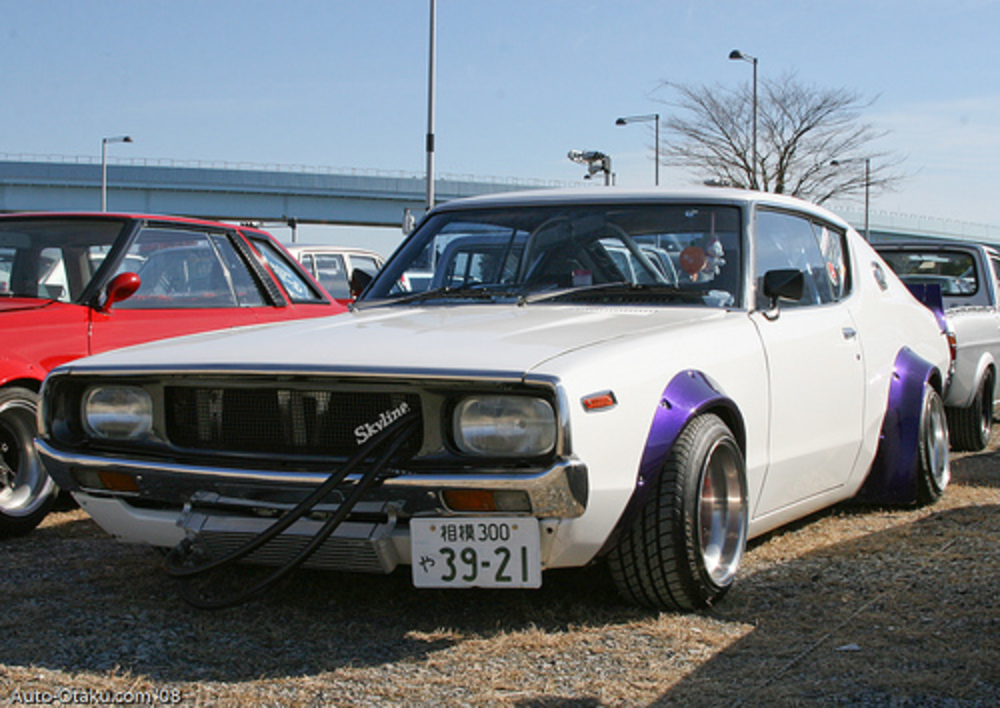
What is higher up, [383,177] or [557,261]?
[383,177]

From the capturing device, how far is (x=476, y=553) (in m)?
3.21

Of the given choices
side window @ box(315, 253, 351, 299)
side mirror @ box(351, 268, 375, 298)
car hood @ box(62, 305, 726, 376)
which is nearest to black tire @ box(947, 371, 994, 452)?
car hood @ box(62, 305, 726, 376)

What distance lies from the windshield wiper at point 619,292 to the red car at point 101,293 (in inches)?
84.9

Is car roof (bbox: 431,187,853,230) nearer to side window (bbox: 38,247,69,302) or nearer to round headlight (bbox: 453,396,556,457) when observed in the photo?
round headlight (bbox: 453,396,556,457)

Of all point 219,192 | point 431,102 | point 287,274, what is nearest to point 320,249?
point 287,274

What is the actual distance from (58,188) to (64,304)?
172 feet

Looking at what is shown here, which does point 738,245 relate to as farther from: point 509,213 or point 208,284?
point 208,284

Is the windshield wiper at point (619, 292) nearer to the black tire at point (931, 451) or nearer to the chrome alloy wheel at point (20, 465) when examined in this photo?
the black tire at point (931, 451)

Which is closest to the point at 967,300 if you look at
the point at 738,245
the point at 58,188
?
the point at 738,245

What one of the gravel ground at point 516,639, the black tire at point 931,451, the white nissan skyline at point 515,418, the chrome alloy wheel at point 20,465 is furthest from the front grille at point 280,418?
the black tire at point 931,451

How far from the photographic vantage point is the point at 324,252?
42.4ft

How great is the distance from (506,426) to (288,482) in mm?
638

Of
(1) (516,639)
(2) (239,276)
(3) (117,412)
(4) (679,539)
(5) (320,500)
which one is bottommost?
(1) (516,639)

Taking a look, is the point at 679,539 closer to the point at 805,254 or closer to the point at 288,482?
the point at 288,482
